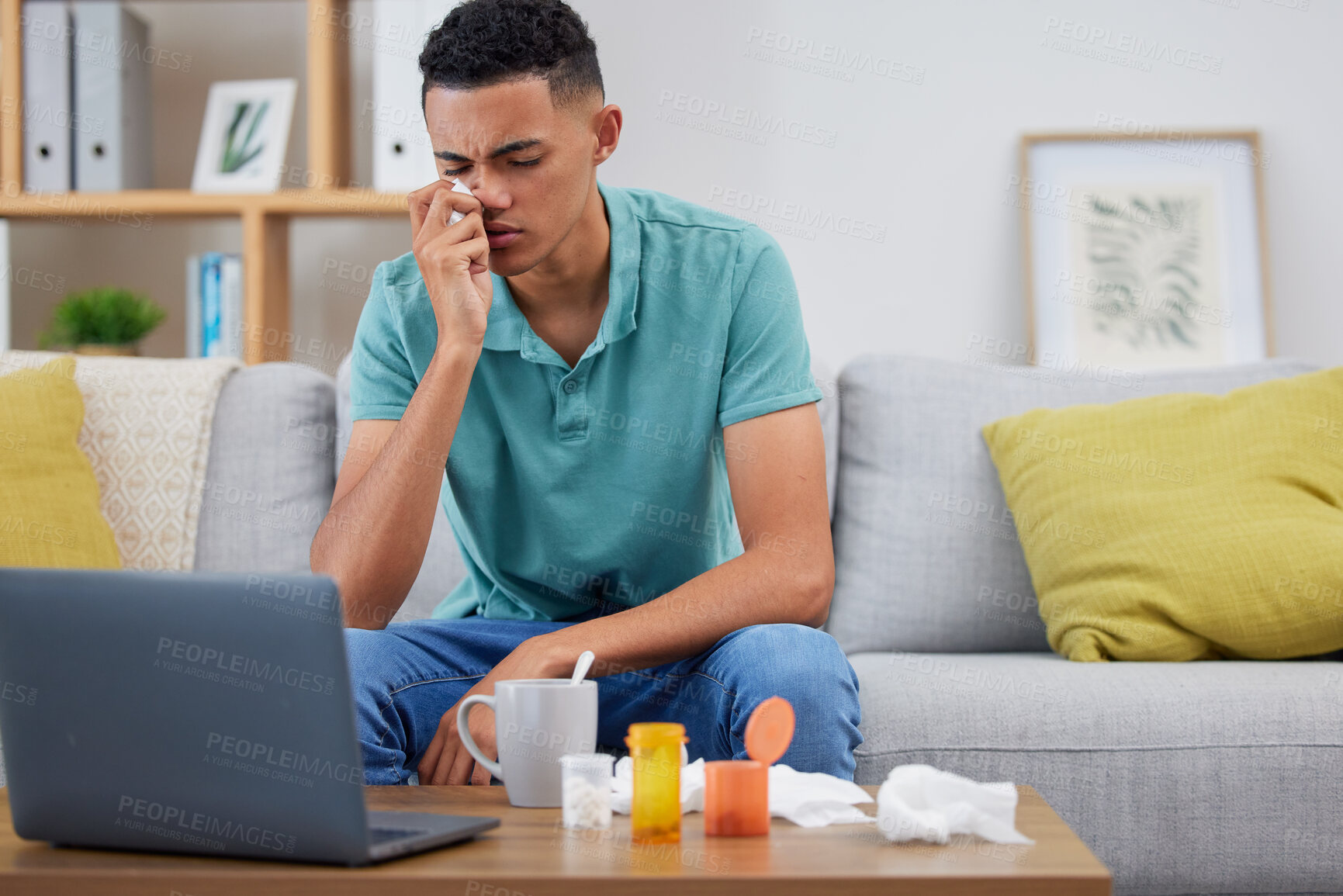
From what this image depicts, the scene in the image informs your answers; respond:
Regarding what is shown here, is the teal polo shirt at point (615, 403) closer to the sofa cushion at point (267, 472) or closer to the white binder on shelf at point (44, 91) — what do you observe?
the sofa cushion at point (267, 472)

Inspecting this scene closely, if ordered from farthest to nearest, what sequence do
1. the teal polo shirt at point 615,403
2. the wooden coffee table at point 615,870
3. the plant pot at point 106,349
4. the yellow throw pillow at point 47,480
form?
the plant pot at point 106,349, the yellow throw pillow at point 47,480, the teal polo shirt at point 615,403, the wooden coffee table at point 615,870

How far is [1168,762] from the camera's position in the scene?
1.24m

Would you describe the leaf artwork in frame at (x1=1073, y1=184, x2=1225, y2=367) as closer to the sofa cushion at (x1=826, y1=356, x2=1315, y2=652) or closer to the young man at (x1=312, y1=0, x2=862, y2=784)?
the sofa cushion at (x1=826, y1=356, x2=1315, y2=652)

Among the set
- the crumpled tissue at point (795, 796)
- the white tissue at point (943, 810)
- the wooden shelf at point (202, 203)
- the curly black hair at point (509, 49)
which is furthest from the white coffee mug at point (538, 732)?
the wooden shelf at point (202, 203)

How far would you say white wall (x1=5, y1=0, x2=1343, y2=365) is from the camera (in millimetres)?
2324

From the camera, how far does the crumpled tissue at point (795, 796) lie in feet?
2.53

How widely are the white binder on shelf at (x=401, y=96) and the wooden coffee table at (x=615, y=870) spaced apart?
5.26 ft

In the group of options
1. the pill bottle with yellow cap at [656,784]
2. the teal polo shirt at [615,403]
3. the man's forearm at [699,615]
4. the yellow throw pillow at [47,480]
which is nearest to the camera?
the pill bottle with yellow cap at [656,784]

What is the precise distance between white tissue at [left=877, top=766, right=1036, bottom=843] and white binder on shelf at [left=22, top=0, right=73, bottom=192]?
2.05 m

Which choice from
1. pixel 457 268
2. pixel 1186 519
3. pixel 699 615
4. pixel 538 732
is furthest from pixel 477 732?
pixel 1186 519

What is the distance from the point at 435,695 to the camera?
120 cm

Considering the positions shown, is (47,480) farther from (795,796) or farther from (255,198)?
(795,796)

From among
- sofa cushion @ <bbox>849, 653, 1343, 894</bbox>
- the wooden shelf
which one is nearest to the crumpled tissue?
sofa cushion @ <bbox>849, 653, 1343, 894</bbox>

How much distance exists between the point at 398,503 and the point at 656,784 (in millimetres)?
632
